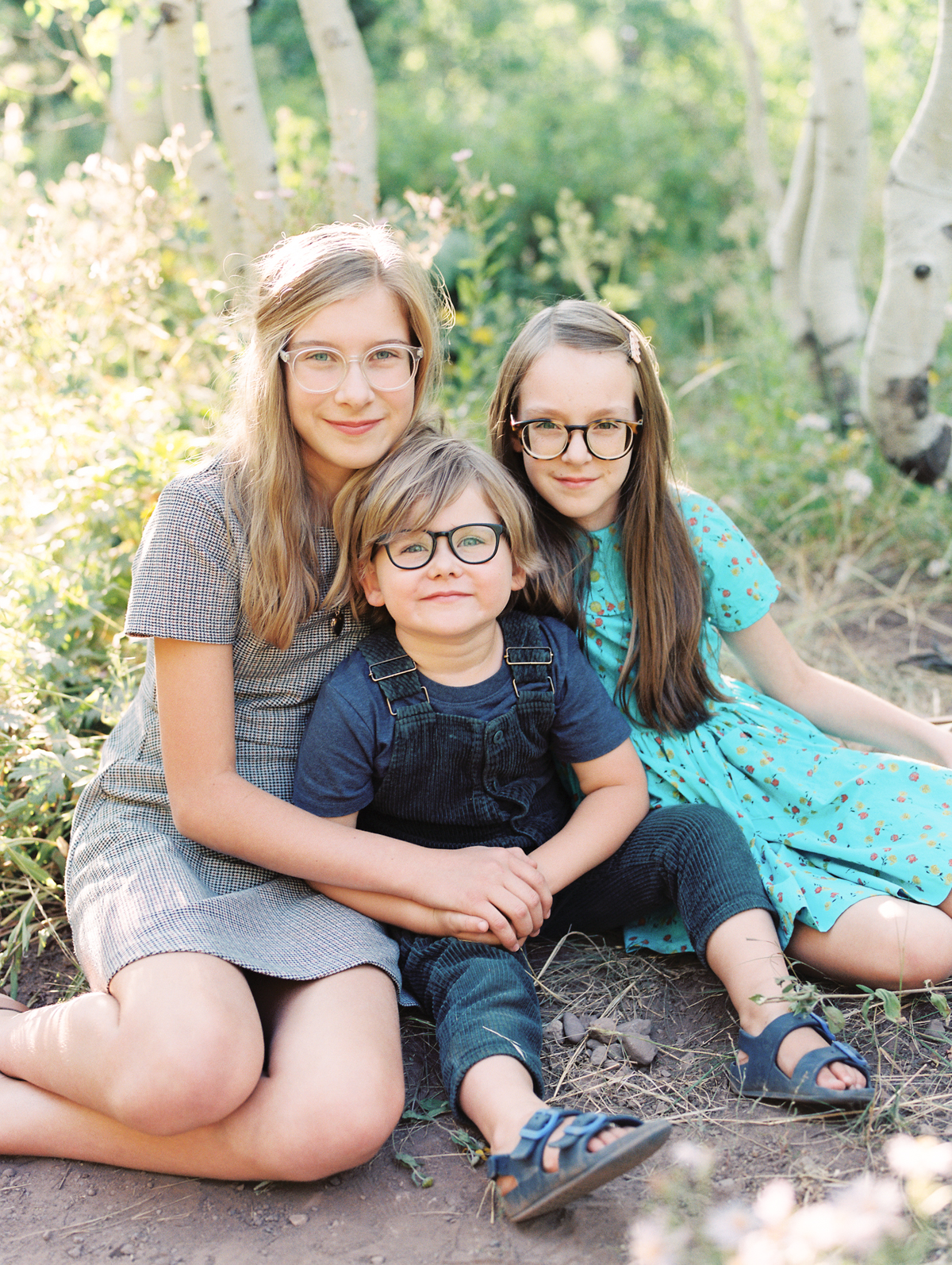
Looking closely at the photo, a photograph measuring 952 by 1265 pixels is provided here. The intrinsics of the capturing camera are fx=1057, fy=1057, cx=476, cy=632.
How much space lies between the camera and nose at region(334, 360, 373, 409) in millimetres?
1836

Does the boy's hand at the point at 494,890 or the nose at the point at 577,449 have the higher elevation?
the nose at the point at 577,449

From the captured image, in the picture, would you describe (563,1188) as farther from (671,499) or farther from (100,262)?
(100,262)

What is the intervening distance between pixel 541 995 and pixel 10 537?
6.07 feet

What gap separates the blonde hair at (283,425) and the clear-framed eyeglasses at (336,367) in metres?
0.04

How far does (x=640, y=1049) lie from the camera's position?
5.99 feet

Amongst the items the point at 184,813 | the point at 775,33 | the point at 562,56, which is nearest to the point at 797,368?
the point at 184,813

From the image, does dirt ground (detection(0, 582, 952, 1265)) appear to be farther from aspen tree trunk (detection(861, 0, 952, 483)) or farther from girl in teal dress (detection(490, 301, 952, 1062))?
aspen tree trunk (detection(861, 0, 952, 483))

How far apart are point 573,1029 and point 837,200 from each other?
10.4ft

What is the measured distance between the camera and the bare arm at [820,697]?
2207 mm

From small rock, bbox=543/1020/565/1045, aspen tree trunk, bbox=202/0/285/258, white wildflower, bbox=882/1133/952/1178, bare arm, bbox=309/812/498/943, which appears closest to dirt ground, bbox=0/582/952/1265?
small rock, bbox=543/1020/565/1045

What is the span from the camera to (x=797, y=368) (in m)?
4.22

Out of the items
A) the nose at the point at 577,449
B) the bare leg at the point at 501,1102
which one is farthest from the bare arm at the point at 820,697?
the bare leg at the point at 501,1102

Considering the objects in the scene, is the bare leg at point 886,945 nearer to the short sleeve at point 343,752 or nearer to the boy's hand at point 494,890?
the boy's hand at point 494,890

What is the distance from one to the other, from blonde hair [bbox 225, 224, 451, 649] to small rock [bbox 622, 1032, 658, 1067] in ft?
3.04
